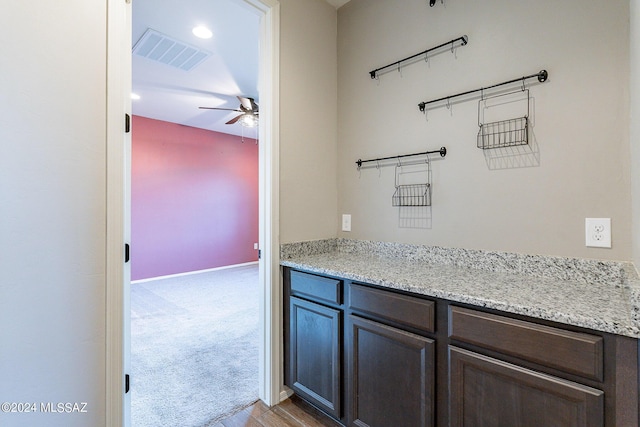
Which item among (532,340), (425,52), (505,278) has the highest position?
(425,52)

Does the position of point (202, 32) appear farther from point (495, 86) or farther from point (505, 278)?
point (505, 278)

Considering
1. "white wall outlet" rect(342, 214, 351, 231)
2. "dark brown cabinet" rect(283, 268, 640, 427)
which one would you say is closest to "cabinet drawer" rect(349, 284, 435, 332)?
"dark brown cabinet" rect(283, 268, 640, 427)

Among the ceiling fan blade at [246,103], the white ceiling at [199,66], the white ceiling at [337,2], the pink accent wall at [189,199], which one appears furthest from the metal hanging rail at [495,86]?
the pink accent wall at [189,199]

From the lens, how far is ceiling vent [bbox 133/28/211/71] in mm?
2554

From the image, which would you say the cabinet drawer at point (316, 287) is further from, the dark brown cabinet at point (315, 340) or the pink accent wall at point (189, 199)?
the pink accent wall at point (189, 199)

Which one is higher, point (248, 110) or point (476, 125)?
point (248, 110)

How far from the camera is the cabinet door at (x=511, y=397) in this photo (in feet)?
2.95

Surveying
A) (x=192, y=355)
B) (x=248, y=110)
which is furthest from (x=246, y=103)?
(x=192, y=355)

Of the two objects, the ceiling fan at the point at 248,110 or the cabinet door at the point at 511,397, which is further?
the ceiling fan at the point at 248,110

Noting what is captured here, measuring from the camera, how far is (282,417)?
1.71m

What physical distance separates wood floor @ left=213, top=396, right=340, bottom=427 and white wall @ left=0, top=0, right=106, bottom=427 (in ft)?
2.43

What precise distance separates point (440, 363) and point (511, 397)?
0.24 m

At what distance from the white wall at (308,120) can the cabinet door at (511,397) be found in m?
1.16

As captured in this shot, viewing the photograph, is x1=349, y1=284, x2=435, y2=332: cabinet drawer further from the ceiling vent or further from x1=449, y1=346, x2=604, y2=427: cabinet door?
the ceiling vent
